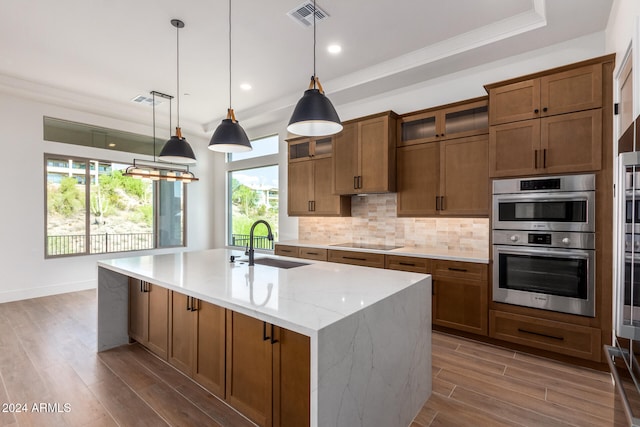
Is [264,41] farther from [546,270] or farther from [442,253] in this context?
[546,270]

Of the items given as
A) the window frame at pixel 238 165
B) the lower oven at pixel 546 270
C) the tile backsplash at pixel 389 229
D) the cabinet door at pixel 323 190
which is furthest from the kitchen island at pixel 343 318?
the window frame at pixel 238 165

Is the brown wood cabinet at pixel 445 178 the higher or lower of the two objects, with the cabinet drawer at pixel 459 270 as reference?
higher

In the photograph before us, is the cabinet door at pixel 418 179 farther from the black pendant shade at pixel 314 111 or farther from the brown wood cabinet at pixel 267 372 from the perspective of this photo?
the brown wood cabinet at pixel 267 372

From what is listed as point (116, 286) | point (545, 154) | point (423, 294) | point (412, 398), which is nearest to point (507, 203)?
point (545, 154)

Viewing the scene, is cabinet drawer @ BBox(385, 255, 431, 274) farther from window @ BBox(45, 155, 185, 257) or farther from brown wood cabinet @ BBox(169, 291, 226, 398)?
window @ BBox(45, 155, 185, 257)

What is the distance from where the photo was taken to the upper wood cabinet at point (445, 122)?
3430 mm

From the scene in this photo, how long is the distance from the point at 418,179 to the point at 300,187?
1.98 meters

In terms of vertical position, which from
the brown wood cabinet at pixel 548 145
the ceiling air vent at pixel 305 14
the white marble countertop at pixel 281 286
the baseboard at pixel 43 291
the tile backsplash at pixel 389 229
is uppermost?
the ceiling air vent at pixel 305 14

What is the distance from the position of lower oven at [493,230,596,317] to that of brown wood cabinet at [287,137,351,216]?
2.28 metres

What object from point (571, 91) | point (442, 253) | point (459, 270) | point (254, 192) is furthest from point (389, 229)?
point (254, 192)

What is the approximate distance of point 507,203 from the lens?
3059mm

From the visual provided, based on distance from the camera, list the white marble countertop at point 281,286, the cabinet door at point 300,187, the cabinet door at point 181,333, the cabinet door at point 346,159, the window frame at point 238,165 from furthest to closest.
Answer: the window frame at point 238,165, the cabinet door at point 300,187, the cabinet door at point 346,159, the cabinet door at point 181,333, the white marble countertop at point 281,286

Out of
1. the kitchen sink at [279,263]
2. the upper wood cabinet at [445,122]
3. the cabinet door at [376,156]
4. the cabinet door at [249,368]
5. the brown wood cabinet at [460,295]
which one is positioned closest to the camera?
the cabinet door at [249,368]

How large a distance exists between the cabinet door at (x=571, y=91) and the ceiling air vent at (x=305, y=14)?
2160 mm
